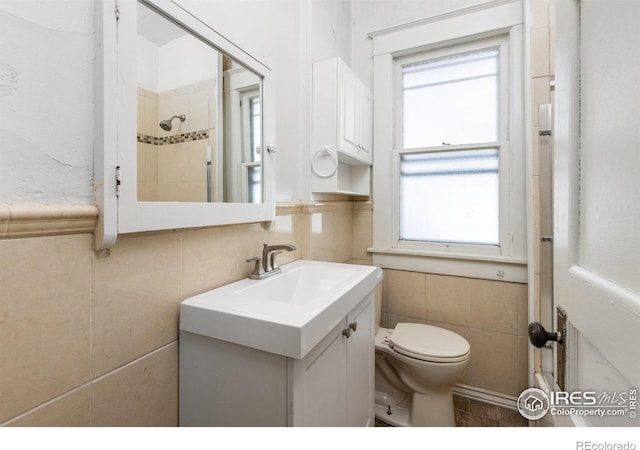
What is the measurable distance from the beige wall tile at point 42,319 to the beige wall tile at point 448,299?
177 cm

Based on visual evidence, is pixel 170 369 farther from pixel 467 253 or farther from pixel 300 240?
pixel 467 253

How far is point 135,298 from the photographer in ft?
2.46

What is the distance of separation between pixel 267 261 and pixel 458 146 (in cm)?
142

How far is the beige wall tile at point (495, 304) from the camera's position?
1735 millimetres

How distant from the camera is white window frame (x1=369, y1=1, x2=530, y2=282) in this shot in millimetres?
1720

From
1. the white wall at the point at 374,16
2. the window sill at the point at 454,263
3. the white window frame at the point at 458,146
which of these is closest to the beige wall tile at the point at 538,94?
the white window frame at the point at 458,146

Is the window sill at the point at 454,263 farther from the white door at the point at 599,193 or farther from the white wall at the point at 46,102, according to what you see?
the white wall at the point at 46,102

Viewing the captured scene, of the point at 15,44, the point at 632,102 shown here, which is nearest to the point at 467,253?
the point at 632,102

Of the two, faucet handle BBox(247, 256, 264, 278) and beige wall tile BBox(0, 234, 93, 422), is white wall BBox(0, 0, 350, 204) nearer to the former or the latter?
beige wall tile BBox(0, 234, 93, 422)

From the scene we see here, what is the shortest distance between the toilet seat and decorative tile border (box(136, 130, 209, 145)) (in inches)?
53.0

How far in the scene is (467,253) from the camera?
73.7 inches

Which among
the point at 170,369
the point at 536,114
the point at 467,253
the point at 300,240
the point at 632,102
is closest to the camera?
the point at 632,102

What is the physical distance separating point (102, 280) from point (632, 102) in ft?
3.27
